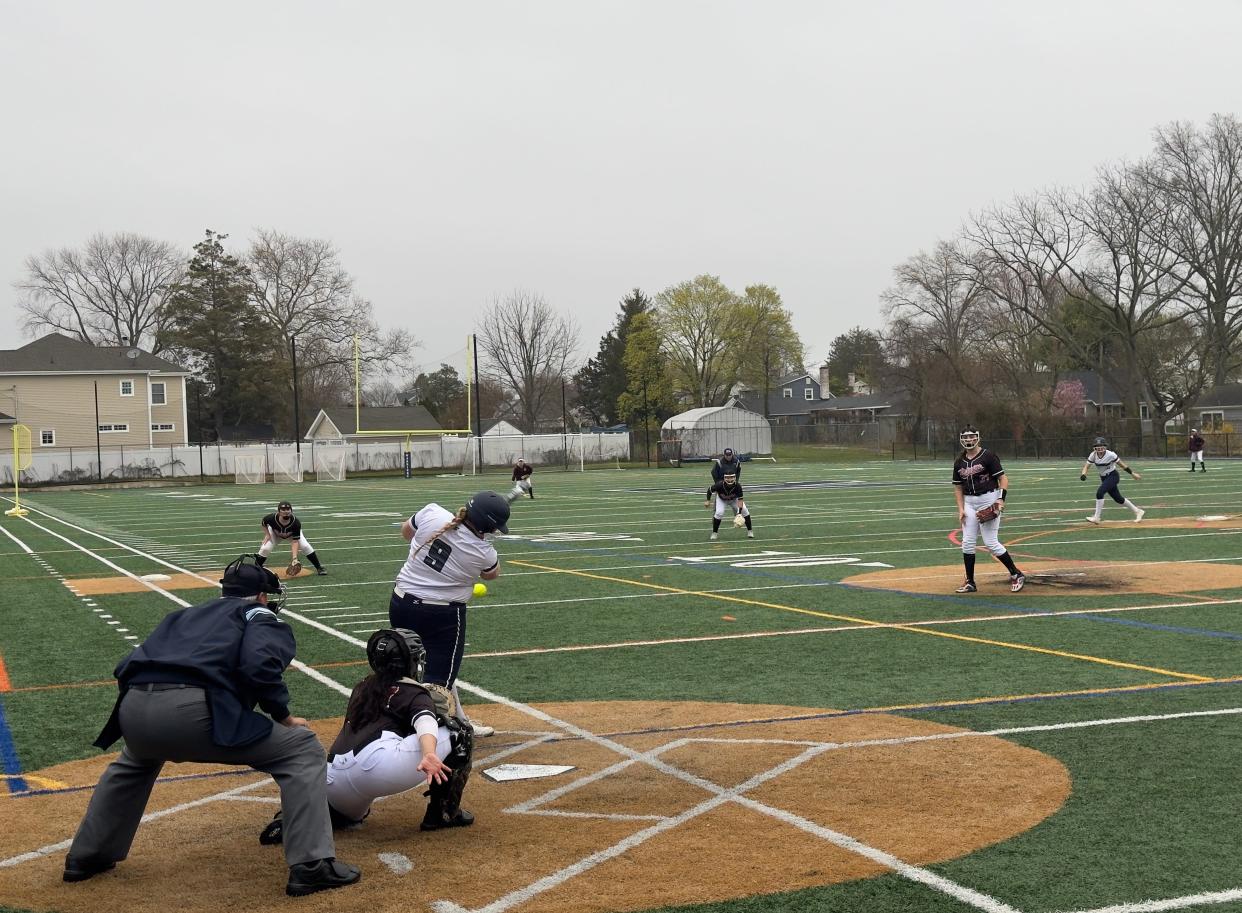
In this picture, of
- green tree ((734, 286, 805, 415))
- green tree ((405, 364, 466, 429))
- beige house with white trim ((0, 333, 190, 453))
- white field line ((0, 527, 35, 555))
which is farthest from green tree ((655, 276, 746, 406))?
white field line ((0, 527, 35, 555))

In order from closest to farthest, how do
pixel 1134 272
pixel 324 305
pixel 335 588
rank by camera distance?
1. pixel 335 588
2. pixel 1134 272
3. pixel 324 305

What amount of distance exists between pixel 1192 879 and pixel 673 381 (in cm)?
10918

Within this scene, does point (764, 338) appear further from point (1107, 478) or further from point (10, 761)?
point (10, 761)

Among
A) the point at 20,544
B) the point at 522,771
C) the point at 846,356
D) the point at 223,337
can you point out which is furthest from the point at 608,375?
the point at 522,771

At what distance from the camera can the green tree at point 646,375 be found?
111688 mm

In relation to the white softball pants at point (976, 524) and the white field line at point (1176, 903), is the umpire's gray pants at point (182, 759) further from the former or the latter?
the white softball pants at point (976, 524)

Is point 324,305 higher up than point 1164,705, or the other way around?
point 324,305

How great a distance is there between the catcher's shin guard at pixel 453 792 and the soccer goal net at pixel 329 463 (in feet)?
219

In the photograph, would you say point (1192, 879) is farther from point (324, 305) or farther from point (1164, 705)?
point (324, 305)

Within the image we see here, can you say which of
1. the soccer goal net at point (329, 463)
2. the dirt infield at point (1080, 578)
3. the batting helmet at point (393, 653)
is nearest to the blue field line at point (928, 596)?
the dirt infield at point (1080, 578)

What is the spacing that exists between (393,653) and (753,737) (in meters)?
Answer: 2.97

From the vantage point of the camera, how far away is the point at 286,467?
70.9m

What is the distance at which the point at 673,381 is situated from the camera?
376ft

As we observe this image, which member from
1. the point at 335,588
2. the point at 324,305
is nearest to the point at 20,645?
the point at 335,588
